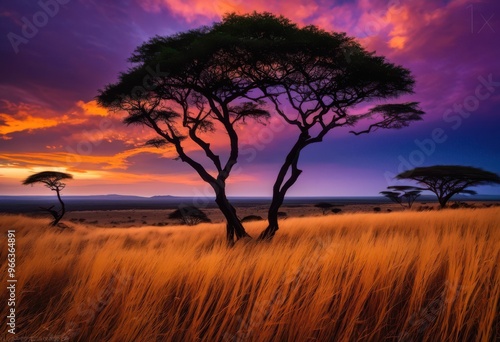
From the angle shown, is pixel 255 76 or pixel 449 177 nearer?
pixel 255 76

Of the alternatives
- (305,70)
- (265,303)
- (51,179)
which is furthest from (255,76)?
(51,179)

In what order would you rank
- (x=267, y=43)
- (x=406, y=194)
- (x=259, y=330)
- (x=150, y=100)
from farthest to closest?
(x=406, y=194) < (x=150, y=100) < (x=267, y=43) < (x=259, y=330)

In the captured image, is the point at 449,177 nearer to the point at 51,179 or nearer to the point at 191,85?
the point at 191,85

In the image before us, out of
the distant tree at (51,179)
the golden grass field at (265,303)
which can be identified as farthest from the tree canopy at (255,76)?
the distant tree at (51,179)

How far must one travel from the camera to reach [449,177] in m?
33.8

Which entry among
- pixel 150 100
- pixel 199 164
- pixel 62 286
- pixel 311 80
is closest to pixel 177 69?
pixel 150 100

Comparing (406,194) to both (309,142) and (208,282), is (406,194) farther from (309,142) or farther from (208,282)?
(208,282)

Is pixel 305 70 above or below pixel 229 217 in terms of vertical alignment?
above

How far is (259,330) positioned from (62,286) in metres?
2.08

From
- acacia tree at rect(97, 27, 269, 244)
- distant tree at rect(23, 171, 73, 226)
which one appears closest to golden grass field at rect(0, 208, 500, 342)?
acacia tree at rect(97, 27, 269, 244)

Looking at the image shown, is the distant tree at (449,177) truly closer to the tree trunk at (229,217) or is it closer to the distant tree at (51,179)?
the tree trunk at (229,217)

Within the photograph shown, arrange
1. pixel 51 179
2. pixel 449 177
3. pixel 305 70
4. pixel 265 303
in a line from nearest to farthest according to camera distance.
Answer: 1. pixel 265 303
2. pixel 305 70
3. pixel 51 179
4. pixel 449 177

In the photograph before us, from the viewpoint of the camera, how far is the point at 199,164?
12500 millimetres

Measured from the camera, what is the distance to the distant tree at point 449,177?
3306 cm
